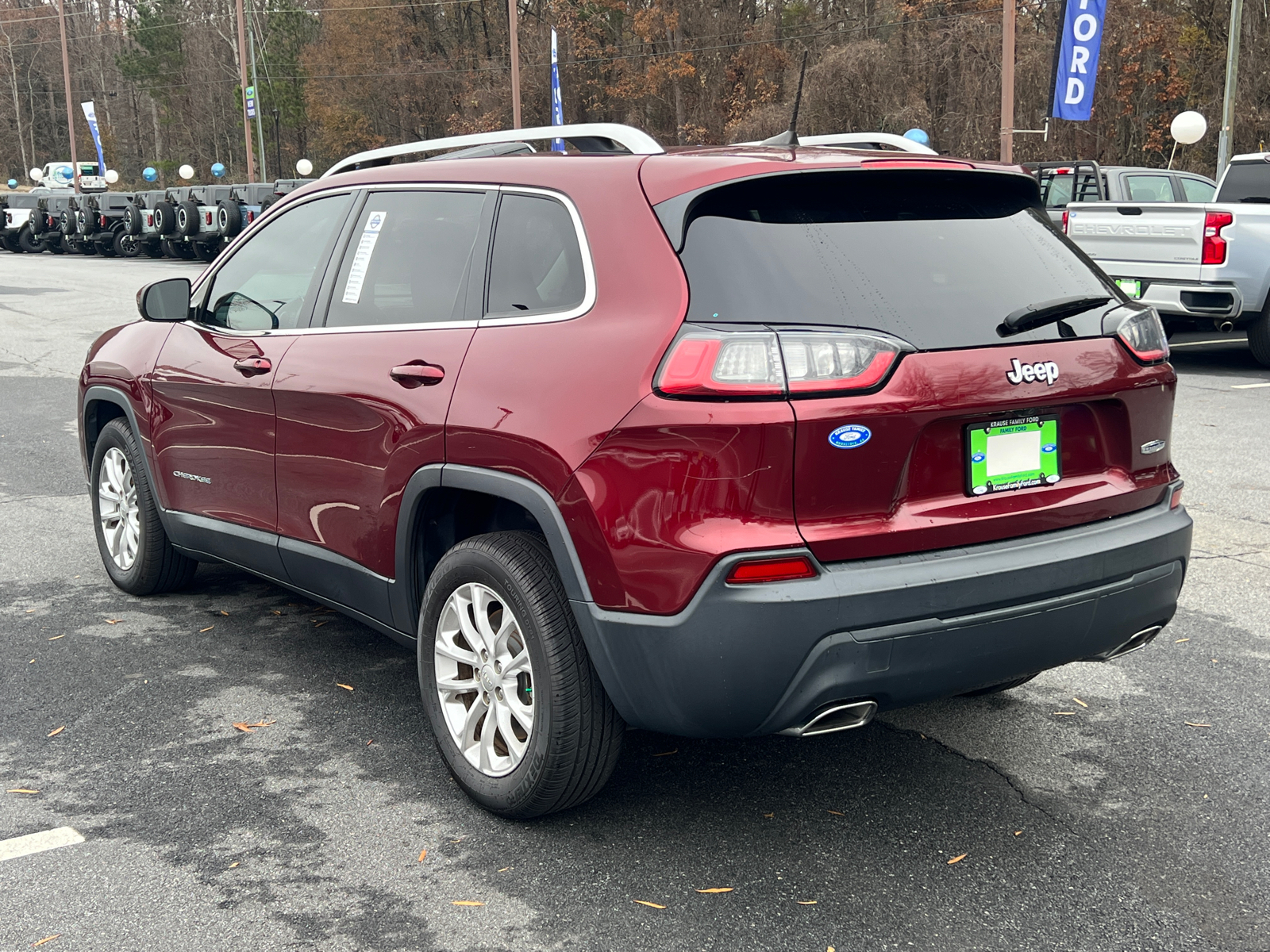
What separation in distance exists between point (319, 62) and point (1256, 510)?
70.2 metres

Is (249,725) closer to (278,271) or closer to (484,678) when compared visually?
(484,678)

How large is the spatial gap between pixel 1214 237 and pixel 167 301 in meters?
10.0

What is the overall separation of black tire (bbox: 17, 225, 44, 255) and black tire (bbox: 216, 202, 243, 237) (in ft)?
40.9

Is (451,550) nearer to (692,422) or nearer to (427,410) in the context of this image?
(427,410)

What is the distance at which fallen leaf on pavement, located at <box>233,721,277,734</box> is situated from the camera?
4.03 m

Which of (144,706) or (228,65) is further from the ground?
(228,65)

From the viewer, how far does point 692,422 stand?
9.27 ft

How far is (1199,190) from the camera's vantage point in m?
15.3

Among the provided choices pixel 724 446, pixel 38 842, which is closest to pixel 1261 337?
pixel 724 446

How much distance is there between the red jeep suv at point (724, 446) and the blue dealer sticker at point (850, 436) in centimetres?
1

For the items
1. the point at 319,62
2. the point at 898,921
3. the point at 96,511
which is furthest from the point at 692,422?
the point at 319,62

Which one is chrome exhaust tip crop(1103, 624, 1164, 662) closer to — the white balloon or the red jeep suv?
the red jeep suv

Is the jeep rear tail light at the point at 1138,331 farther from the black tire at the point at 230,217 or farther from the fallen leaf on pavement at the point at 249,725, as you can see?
the black tire at the point at 230,217

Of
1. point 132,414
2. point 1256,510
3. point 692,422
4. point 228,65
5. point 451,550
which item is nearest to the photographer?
point 692,422
